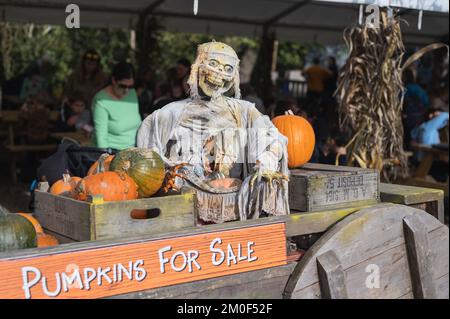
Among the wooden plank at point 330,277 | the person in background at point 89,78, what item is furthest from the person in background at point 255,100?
the wooden plank at point 330,277

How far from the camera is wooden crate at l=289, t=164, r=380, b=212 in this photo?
304cm

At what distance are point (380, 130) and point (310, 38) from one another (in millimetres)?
7528

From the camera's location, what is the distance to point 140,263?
2289 millimetres

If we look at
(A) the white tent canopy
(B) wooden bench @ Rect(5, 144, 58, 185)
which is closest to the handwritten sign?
(B) wooden bench @ Rect(5, 144, 58, 185)

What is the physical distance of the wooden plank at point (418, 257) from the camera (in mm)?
3059

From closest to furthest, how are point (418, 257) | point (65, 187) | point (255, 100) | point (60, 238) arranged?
point (60, 238) → point (65, 187) → point (418, 257) → point (255, 100)

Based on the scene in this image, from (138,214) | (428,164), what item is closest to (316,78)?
(428,164)

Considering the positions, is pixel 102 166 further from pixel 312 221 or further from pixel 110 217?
pixel 312 221

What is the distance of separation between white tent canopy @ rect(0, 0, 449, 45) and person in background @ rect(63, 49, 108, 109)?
1.15 meters

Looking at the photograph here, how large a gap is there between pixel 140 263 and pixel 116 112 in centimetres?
266

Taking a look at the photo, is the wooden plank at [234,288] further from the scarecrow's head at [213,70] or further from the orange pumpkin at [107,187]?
Answer: the scarecrow's head at [213,70]

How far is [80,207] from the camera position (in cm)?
244
